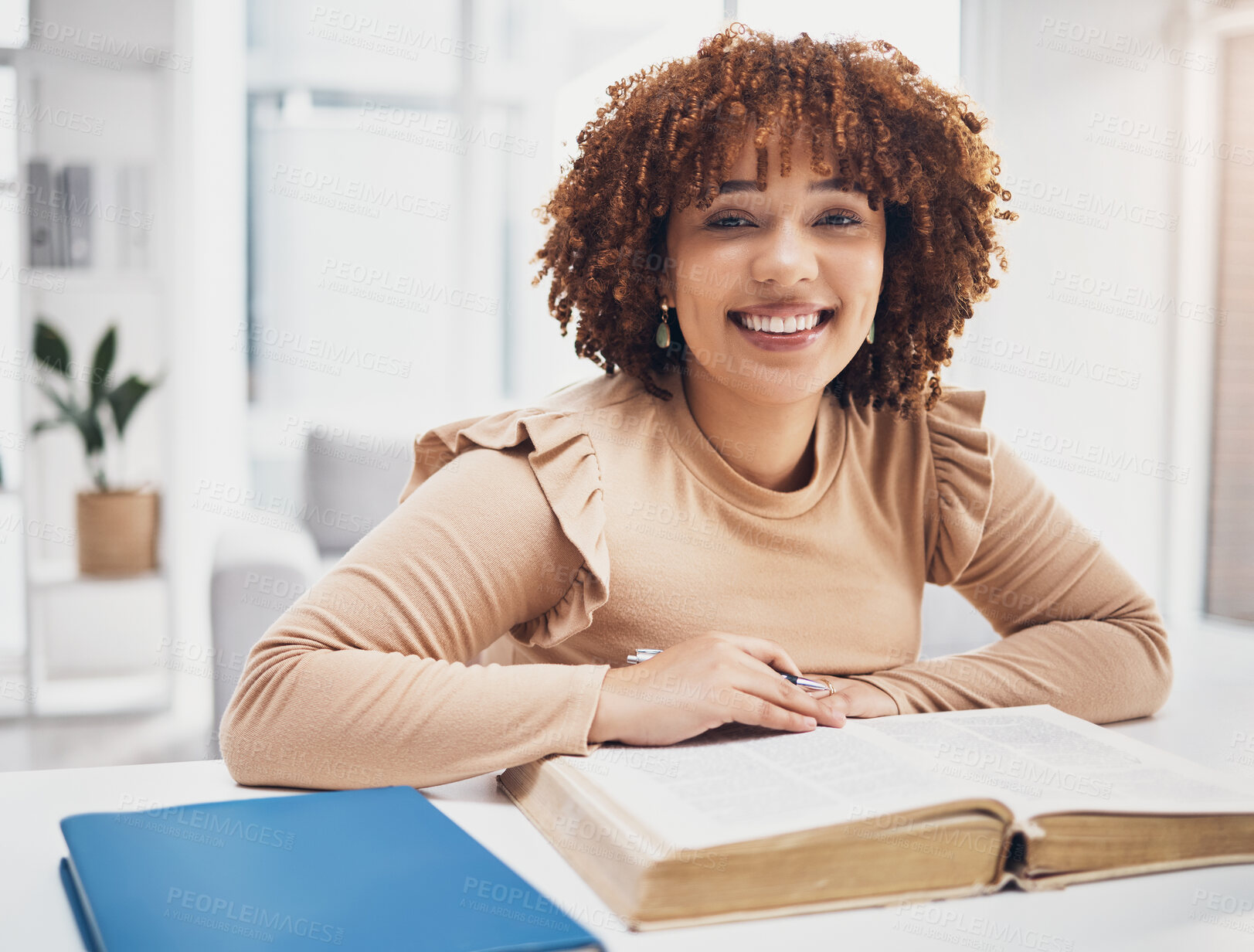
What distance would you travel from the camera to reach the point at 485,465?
1054 mm

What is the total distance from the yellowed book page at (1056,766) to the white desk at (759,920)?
46 millimetres

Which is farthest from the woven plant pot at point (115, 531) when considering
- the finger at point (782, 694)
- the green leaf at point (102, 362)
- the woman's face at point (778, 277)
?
the finger at point (782, 694)

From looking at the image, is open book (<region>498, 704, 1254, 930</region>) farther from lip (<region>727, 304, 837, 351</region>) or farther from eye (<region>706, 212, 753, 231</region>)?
eye (<region>706, 212, 753, 231</region>)

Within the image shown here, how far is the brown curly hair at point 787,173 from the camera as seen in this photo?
112 cm

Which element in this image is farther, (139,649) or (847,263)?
(139,649)

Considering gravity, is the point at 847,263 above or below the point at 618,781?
above

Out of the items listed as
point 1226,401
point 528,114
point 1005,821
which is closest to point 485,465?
point 1005,821

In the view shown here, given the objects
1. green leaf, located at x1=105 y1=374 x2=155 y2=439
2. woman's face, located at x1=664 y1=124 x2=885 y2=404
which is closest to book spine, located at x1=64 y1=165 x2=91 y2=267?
green leaf, located at x1=105 y1=374 x2=155 y2=439

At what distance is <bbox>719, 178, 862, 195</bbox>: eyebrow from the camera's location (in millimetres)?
1117

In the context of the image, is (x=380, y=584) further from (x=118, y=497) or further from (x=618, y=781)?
(x=118, y=497)

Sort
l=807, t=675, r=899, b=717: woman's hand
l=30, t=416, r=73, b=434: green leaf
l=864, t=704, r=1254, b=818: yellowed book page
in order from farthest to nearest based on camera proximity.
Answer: l=30, t=416, r=73, b=434: green leaf → l=807, t=675, r=899, b=717: woman's hand → l=864, t=704, r=1254, b=818: yellowed book page

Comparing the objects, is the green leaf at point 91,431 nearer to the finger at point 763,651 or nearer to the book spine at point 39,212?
the book spine at point 39,212

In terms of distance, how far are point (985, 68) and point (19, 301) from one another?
2.97 m

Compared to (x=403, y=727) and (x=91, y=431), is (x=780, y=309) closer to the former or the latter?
(x=403, y=727)
